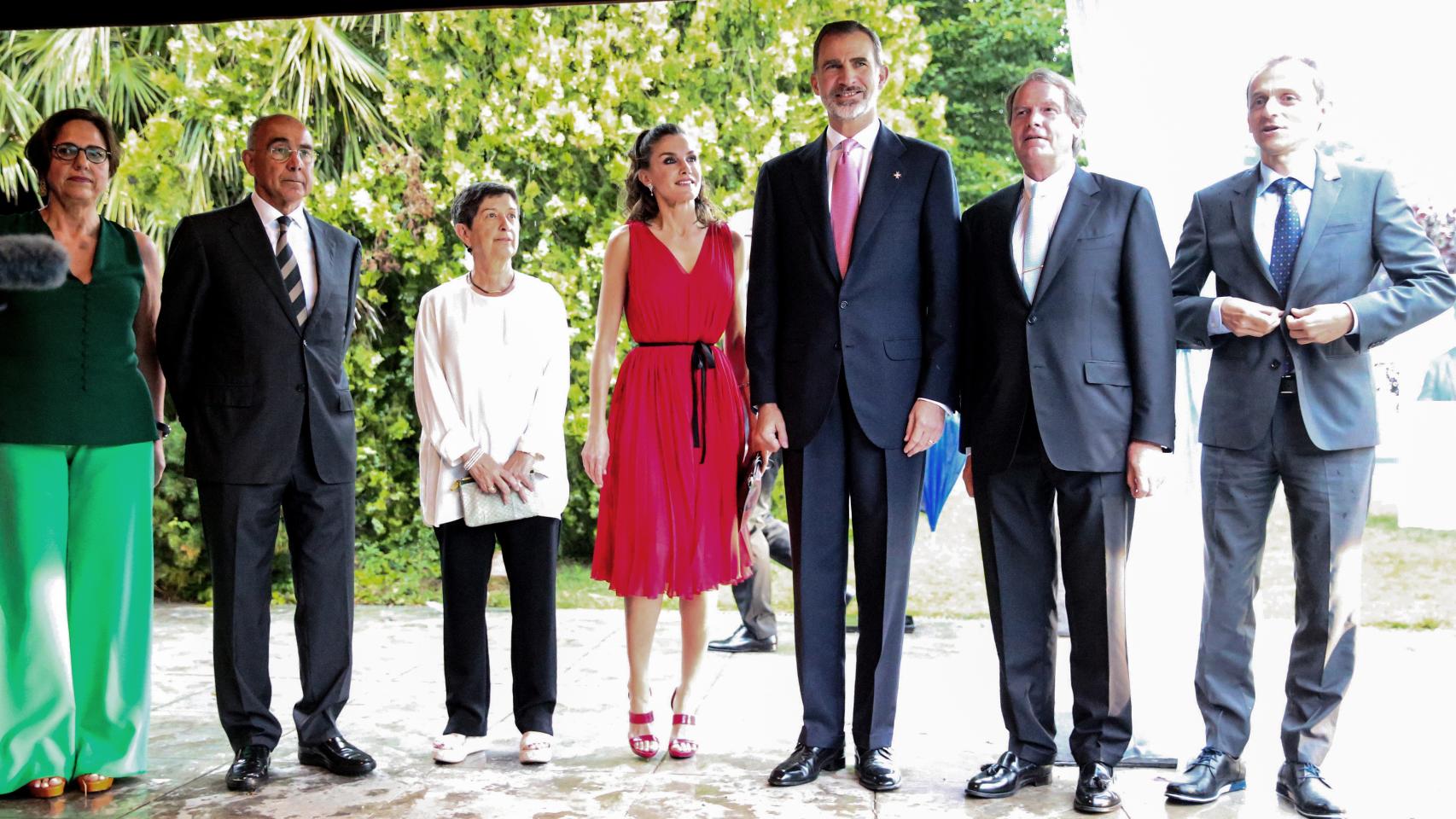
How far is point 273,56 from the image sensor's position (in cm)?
877

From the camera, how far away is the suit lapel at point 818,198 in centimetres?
419

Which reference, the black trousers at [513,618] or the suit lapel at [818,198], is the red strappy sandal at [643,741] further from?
the suit lapel at [818,198]

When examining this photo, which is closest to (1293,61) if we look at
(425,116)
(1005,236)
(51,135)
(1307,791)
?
(1005,236)

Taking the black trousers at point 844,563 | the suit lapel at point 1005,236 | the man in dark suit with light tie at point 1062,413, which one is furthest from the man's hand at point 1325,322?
the black trousers at point 844,563

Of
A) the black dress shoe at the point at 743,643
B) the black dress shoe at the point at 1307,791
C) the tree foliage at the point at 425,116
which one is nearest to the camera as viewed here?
the black dress shoe at the point at 1307,791

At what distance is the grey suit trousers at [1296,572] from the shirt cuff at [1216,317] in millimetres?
274

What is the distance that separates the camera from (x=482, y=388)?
4.43m

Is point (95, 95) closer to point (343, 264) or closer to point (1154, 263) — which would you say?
point (343, 264)

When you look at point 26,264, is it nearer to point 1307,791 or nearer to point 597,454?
point 597,454

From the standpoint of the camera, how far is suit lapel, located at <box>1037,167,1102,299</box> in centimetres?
399

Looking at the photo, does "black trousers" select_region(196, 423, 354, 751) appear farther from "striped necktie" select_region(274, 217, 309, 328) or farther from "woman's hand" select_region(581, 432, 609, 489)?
"woman's hand" select_region(581, 432, 609, 489)

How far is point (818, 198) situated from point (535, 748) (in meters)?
1.99

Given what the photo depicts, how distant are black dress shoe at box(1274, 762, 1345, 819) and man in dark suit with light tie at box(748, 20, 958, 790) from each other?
112 centimetres

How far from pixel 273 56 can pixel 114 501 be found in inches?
207
